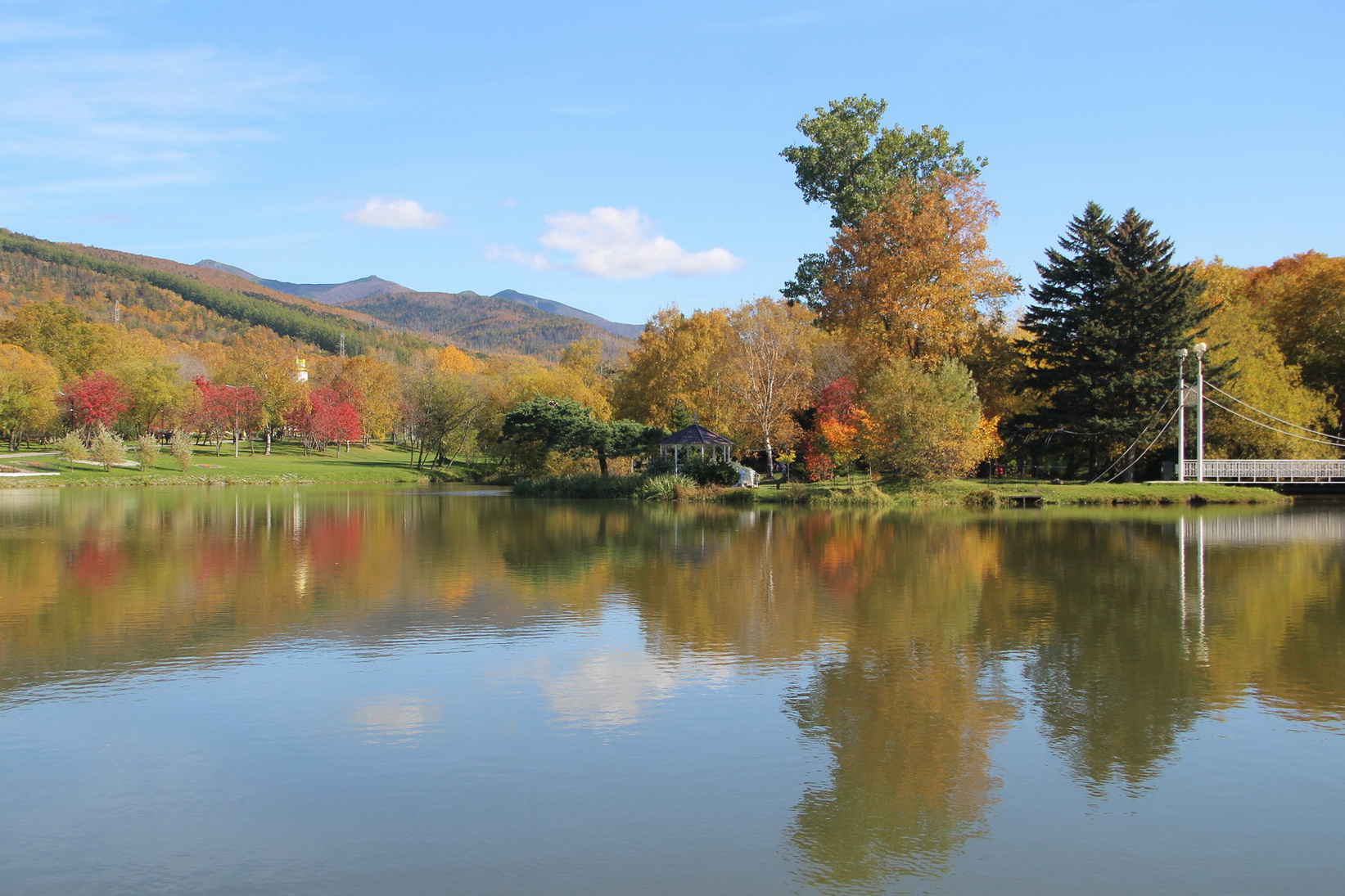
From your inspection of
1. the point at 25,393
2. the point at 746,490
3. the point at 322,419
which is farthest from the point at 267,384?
the point at 746,490

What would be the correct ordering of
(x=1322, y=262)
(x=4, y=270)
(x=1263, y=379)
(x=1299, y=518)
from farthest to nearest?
(x=4, y=270)
(x=1322, y=262)
(x=1263, y=379)
(x=1299, y=518)

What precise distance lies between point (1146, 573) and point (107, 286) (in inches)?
6553

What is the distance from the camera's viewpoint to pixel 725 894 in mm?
4688

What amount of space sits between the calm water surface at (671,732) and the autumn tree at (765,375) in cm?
2589

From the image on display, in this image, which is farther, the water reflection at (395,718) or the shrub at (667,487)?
the shrub at (667,487)

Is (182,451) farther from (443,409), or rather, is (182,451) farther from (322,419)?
(322,419)

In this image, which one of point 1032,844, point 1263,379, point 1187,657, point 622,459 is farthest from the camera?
point 622,459

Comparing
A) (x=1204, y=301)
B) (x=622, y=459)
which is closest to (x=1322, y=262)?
(x=1204, y=301)

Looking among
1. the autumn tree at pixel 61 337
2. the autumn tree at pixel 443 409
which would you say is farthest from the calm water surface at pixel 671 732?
the autumn tree at pixel 61 337

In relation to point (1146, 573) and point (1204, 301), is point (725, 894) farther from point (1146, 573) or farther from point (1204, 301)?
point (1204, 301)

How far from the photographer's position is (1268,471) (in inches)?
1417

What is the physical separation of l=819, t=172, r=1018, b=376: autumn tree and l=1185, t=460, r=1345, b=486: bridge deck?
9743 mm

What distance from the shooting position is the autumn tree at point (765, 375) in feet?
137

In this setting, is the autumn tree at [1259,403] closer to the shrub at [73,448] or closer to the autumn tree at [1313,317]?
the autumn tree at [1313,317]
